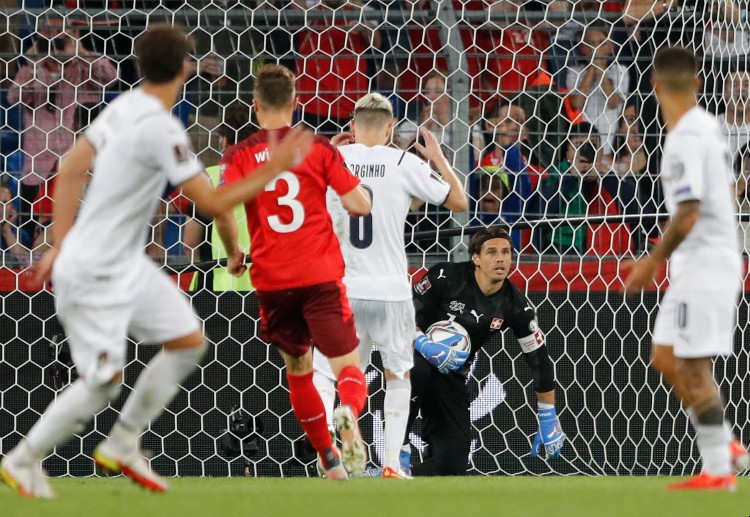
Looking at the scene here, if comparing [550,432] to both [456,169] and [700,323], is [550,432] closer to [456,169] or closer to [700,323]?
[456,169]

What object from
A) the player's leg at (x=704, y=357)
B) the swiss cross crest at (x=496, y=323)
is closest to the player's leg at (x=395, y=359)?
the swiss cross crest at (x=496, y=323)

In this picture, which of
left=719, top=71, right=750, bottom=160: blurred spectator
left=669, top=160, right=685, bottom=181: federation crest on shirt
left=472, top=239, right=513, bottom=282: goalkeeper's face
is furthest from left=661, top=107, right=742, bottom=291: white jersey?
left=719, top=71, right=750, bottom=160: blurred spectator

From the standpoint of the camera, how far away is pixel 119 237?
13.9ft

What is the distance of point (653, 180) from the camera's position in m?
8.03

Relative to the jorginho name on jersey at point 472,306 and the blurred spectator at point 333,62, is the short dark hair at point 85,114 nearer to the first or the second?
the blurred spectator at point 333,62

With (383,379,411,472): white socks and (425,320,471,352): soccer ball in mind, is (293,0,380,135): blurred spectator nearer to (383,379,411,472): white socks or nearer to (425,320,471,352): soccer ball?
(425,320,471,352): soccer ball

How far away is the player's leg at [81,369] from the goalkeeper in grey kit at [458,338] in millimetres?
3167

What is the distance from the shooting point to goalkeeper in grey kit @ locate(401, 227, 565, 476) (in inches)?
282

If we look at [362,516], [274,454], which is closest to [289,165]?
[362,516]

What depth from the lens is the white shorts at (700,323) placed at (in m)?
4.72

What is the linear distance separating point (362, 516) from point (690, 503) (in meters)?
1.08

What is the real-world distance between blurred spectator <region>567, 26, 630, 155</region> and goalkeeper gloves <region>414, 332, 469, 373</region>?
162cm

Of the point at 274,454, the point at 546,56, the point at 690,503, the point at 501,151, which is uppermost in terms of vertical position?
the point at 546,56

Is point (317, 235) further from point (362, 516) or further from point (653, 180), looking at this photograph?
point (653, 180)
